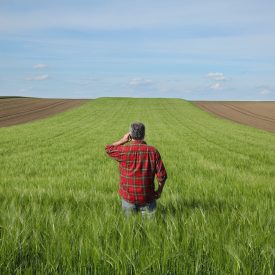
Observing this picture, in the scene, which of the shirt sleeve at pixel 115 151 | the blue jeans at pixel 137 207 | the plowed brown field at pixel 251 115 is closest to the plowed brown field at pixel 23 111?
the plowed brown field at pixel 251 115

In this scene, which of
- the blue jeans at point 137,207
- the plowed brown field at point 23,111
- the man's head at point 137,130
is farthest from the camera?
the plowed brown field at point 23,111

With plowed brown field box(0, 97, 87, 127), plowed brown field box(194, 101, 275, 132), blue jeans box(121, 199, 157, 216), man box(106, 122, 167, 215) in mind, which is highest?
man box(106, 122, 167, 215)

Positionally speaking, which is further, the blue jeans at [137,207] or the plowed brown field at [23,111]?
the plowed brown field at [23,111]

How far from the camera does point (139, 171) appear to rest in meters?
4.94

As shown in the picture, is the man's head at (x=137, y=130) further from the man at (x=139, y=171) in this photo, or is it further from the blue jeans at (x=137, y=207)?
the blue jeans at (x=137, y=207)

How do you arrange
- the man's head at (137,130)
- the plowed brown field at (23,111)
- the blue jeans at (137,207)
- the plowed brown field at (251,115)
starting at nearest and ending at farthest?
the man's head at (137,130) → the blue jeans at (137,207) → the plowed brown field at (251,115) → the plowed brown field at (23,111)

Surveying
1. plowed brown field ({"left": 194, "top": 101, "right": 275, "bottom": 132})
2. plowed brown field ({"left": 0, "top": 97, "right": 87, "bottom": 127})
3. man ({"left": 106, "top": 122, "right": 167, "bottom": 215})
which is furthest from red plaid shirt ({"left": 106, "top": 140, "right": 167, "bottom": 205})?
plowed brown field ({"left": 0, "top": 97, "right": 87, "bottom": 127})

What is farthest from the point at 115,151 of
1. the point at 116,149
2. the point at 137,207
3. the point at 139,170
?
the point at 137,207

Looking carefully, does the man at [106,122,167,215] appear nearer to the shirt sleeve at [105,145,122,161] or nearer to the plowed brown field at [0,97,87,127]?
the shirt sleeve at [105,145,122,161]

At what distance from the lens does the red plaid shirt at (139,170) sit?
193 inches

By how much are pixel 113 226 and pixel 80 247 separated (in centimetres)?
60

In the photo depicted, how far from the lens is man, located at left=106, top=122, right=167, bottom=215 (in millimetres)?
4887

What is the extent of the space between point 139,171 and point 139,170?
0.5 inches

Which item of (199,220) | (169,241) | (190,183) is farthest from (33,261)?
(190,183)
